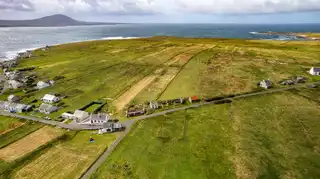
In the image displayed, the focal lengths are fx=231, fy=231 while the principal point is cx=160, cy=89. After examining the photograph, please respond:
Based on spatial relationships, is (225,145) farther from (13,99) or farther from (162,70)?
(13,99)

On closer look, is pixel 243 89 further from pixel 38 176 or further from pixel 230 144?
pixel 38 176

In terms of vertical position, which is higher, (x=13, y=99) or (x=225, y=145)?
(x=13, y=99)

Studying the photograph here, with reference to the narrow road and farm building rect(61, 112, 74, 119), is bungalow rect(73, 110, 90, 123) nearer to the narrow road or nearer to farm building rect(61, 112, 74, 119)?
farm building rect(61, 112, 74, 119)

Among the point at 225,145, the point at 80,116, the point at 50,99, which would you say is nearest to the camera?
the point at 225,145

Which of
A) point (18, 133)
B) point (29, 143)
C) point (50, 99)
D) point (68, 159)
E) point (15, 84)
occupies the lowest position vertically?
point (68, 159)

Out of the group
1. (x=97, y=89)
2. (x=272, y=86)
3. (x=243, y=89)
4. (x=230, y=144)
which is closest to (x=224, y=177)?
(x=230, y=144)

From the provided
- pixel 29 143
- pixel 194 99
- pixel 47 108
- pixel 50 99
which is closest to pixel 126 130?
pixel 29 143

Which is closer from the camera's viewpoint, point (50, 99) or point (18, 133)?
point (18, 133)
